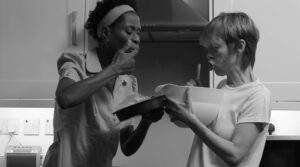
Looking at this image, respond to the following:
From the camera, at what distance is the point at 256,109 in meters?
0.93

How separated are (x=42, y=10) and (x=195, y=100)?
92 centimetres

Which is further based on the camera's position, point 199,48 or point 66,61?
point 199,48

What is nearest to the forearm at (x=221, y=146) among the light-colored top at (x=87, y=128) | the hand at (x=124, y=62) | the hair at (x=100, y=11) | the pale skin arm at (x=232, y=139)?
the pale skin arm at (x=232, y=139)

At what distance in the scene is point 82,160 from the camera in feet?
4.37

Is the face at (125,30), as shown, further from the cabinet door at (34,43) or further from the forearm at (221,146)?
the forearm at (221,146)

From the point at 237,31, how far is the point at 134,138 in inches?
21.5

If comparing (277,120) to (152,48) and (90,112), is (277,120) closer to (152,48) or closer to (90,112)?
(152,48)

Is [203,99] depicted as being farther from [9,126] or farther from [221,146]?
[9,126]

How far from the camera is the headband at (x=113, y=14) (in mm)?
1337

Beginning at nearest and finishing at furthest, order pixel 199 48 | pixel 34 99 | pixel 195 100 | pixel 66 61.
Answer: pixel 195 100 < pixel 66 61 < pixel 34 99 < pixel 199 48

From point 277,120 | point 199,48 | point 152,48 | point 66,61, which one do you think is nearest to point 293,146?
point 277,120

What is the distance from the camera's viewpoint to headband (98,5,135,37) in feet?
4.39

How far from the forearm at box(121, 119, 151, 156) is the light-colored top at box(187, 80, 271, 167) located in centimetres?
35

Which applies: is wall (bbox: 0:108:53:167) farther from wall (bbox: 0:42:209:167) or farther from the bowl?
the bowl
